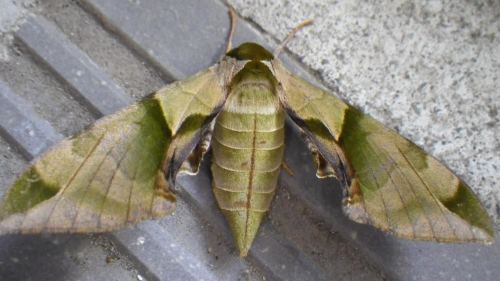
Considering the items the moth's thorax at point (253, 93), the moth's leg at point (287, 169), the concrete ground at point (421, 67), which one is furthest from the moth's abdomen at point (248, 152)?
the concrete ground at point (421, 67)

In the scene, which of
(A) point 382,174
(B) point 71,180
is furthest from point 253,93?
(B) point 71,180

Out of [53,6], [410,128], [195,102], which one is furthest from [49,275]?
[410,128]

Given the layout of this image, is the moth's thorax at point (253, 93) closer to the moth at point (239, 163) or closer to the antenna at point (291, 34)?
the moth at point (239, 163)

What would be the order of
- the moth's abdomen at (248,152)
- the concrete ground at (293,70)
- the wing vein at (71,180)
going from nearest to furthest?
the wing vein at (71,180)
the moth's abdomen at (248,152)
the concrete ground at (293,70)

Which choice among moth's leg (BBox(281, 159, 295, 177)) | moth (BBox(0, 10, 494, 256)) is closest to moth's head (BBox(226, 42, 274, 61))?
moth (BBox(0, 10, 494, 256))

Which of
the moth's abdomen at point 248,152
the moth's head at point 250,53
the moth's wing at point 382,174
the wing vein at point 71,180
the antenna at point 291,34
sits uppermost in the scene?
the wing vein at point 71,180

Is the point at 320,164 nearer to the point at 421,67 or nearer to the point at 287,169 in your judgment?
the point at 287,169
